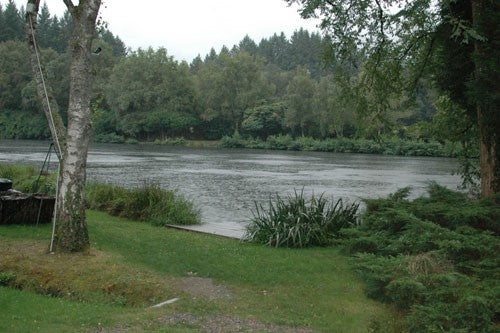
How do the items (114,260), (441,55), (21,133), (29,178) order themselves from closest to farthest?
(114,260) → (441,55) → (29,178) → (21,133)

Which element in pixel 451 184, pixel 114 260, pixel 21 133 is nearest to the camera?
pixel 114 260

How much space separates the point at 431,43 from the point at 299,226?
189 inches

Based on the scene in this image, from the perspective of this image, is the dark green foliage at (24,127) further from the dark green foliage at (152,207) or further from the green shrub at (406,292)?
the green shrub at (406,292)

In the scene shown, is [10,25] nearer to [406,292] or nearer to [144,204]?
[144,204]

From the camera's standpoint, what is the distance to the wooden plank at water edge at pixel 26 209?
9977 mm

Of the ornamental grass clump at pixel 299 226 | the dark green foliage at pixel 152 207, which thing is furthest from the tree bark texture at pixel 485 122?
the dark green foliage at pixel 152 207

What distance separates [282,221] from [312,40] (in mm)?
119997

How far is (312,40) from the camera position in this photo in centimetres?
12519

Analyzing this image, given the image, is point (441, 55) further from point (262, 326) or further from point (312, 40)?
point (312, 40)

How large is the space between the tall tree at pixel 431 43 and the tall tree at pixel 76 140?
4.58m

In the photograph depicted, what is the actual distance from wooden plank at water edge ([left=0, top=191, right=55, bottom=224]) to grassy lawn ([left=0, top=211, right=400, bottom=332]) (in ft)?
2.14

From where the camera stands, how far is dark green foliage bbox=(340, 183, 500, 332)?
15.2 feet

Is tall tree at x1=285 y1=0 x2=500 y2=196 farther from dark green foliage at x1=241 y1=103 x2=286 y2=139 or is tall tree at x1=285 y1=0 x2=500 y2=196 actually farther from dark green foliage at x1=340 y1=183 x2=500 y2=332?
dark green foliage at x1=241 y1=103 x2=286 y2=139

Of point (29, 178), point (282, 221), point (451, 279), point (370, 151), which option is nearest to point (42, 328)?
point (451, 279)
